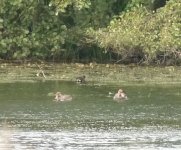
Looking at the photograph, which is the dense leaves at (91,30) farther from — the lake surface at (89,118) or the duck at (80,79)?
the lake surface at (89,118)

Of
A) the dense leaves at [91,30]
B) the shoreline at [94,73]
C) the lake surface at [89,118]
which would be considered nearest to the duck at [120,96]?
the lake surface at [89,118]

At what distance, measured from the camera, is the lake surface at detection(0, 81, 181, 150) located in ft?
50.1

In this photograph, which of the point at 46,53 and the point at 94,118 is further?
the point at 46,53

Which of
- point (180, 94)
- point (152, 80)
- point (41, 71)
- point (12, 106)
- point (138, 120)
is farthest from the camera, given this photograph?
point (41, 71)

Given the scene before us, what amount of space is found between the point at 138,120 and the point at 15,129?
9.62ft

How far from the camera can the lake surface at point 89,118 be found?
15.3m

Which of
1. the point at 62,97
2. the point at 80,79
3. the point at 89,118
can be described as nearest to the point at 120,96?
the point at 62,97

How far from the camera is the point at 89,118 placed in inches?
715

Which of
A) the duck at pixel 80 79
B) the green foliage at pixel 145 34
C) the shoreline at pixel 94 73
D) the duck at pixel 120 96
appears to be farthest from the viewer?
the green foliage at pixel 145 34

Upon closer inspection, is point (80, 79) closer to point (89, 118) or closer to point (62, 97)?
point (62, 97)

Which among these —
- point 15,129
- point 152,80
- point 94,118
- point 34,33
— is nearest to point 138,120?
point 94,118

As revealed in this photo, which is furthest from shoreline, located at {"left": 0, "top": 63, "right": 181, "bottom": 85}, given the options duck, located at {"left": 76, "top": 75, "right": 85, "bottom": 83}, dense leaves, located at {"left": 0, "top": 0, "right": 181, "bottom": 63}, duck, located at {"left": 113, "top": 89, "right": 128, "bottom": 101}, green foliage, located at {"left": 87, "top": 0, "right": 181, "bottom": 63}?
duck, located at {"left": 113, "top": 89, "right": 128, "bottom": 101}

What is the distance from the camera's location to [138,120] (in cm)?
1795

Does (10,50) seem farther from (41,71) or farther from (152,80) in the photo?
(152,80)
